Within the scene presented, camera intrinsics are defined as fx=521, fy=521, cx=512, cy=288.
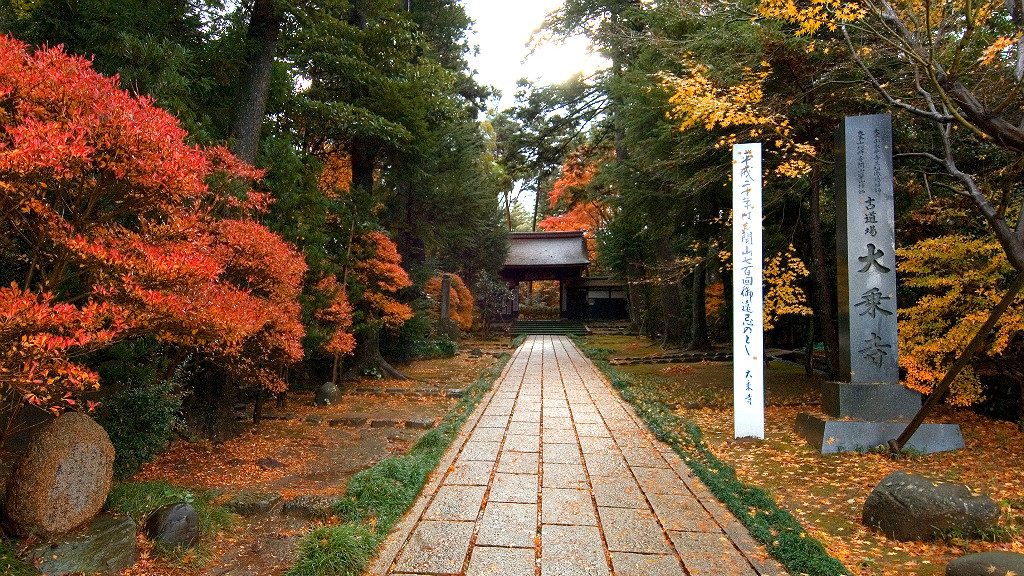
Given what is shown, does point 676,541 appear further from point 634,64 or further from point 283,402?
point 634,64

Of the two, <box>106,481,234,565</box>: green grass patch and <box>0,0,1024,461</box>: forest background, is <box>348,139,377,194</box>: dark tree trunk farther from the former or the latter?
<box>106,481,234,565</box>: green grass patch

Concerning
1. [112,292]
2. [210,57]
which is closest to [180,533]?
[112,292]

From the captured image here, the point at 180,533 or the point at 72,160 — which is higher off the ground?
the point at 72,160

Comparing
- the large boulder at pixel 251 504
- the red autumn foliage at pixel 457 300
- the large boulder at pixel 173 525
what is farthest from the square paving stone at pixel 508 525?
the red autumn foliage at pixel 457 300

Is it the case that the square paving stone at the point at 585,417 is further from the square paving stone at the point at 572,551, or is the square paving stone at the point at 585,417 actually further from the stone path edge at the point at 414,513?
the square paving stone at the point at 572,551

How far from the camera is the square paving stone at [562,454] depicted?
17.3 ft

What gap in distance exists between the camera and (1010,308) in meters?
5.49

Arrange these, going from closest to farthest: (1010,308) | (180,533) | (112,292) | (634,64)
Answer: (112,292) → (180,533) → (1010,308) → (634,64)

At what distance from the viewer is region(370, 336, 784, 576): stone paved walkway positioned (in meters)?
3.18

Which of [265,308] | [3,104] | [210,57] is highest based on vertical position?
[210,57]

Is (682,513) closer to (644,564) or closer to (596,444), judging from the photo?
(644,564)

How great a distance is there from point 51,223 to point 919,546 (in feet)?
18.9

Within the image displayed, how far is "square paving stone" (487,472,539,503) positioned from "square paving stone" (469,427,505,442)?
1.23 meters

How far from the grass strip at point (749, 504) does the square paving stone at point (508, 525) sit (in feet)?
5.04
